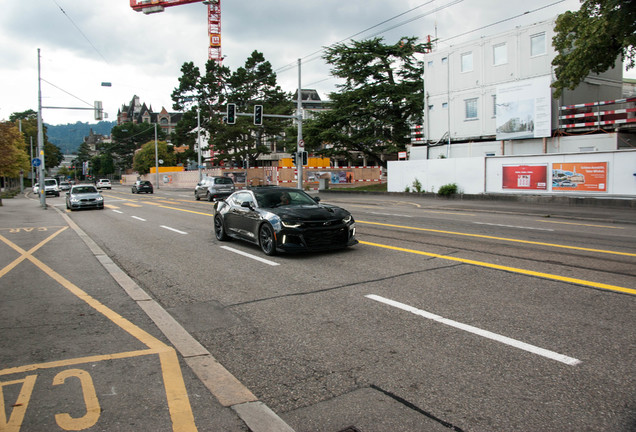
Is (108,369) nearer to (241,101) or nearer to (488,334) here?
(488,334)

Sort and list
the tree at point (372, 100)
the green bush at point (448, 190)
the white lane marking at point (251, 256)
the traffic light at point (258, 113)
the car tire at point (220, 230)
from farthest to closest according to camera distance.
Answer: the tree at point (372, 100)
the traffic light at point (258, 113)
the green bush at point (448, 190)
the car tire at point (220, 230)
the white lane marking at point (251, 256)

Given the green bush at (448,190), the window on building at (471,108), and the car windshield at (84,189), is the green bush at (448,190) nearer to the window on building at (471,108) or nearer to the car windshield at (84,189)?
the window on building at (471,108)

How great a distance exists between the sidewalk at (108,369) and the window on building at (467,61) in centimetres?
3157

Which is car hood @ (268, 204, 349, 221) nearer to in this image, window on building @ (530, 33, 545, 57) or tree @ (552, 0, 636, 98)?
tree @ (552, 0, 636, 98)

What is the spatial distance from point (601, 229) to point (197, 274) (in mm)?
11733

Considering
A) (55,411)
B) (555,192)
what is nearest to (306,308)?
(55,411)

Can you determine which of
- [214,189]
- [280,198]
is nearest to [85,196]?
[214,189]

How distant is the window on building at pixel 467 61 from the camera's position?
33438mm

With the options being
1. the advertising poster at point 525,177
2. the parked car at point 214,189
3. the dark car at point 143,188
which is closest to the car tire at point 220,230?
the advertising poster at point 525,177

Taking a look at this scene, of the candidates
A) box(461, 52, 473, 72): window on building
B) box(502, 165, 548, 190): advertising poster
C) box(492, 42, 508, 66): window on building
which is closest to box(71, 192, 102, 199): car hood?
box(502, 165, 548, 190): advertising poster

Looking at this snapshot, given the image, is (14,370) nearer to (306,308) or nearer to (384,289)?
(306,308)

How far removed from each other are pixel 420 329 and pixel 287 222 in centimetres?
457

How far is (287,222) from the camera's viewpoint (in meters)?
9.02

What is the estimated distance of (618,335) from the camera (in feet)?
14.9
